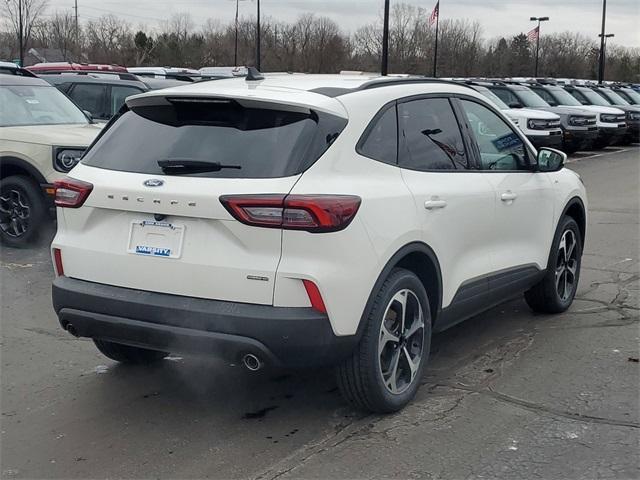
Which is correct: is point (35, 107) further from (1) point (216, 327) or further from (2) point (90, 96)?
(1) point (216, 327)

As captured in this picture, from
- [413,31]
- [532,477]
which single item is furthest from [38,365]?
[413,31]

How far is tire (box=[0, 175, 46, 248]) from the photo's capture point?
28.1 ft

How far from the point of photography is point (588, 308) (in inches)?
261

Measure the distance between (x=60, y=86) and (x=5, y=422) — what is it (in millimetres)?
9369

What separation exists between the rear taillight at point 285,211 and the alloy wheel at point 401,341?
67 cm

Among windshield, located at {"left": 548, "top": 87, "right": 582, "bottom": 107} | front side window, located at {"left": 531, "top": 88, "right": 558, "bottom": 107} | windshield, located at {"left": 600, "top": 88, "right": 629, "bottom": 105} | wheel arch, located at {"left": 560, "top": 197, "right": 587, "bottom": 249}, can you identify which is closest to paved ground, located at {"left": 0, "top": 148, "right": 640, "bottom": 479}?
wheel arch, located at {"left": 560, "top": 197, "right": 587, "bottom": 249}

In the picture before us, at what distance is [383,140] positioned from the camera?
443cm

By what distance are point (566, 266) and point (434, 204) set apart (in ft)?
7.92

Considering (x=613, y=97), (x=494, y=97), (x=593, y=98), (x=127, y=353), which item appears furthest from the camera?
(x=613, y=97)

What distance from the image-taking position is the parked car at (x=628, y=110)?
26594mm

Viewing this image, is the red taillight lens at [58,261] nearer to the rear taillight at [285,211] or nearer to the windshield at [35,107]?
the rear taillight at [285,211]

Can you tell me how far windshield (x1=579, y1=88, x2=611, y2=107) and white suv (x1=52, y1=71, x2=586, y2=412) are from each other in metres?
24.0

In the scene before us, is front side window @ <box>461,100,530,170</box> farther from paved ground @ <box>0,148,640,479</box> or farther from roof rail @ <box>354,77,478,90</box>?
paved ground @ <box>0,148,640,479</box>

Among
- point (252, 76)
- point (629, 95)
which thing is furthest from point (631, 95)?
point (252, 76)
